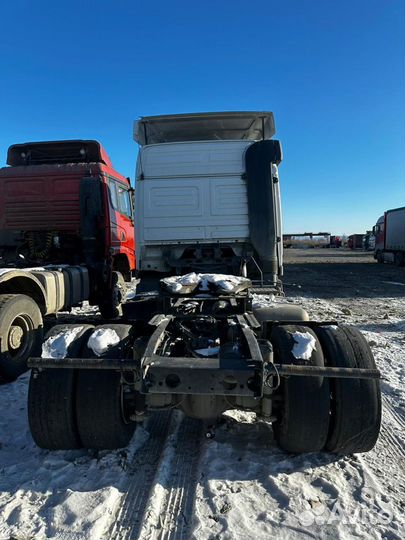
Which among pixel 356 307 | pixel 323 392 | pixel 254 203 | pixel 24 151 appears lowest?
pixel 356 307

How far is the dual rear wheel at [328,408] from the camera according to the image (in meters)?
2.55

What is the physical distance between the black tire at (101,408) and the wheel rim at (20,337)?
2.31 m

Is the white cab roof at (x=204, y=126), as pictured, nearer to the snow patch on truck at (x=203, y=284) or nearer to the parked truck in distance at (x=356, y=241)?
the snow patch on truck at (x=203, y=284)

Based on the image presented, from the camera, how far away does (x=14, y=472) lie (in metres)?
2.62

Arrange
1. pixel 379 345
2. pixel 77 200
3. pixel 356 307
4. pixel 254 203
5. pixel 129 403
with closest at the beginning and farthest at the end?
1. pixel 129 403
2. pixel 254 203
3. pixel 379 345
4. pixel 77 200
5. pixel 356 307

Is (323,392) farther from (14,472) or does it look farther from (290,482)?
(14,472)

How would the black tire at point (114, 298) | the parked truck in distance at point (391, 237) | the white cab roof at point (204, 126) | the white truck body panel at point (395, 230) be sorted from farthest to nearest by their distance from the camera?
the parked truck in distance at point (391, 237) → the white truck body panel at point (395, 230) → the black tire at point (114, 298) → the white cab roof at point (204, 126)

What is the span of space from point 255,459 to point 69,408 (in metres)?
1.44

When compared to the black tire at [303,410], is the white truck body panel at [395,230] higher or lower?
higher

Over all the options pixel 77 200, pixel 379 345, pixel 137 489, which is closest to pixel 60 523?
pixel 137 489

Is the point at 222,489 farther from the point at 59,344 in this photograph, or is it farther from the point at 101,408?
the point at 59,344

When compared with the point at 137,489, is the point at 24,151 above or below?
above

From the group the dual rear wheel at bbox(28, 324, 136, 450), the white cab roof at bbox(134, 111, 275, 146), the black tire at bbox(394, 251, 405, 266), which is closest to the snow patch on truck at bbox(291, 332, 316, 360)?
the dual rear wheel at bbox(28, 324, 136, 450)

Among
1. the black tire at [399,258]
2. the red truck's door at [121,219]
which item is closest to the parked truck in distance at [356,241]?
the black tire at [399,258]
